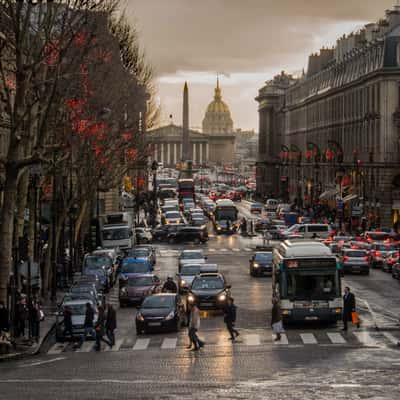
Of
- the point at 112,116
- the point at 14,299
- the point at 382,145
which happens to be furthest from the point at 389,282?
the point at 382,145

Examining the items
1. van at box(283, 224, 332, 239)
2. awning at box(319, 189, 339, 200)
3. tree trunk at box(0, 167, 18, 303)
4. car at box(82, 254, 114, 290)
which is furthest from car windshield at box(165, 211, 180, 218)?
tree trunk at box(0, 167, 18, 303)

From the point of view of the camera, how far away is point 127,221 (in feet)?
274

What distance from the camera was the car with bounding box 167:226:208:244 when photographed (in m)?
91.7

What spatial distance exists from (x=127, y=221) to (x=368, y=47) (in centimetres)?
3804

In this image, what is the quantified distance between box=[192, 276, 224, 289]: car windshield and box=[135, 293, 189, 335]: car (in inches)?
202

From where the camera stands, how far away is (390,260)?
63906 millimetres

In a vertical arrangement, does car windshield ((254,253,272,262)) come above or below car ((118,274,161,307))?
above

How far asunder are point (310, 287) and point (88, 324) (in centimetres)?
732

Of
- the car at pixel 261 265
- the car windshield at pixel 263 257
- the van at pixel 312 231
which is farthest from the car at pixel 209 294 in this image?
the van at pixel 312 231

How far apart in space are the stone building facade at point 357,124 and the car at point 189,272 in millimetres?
46052

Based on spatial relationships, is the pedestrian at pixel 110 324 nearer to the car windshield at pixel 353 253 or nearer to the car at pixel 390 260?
the car windshield at pixel 353 253

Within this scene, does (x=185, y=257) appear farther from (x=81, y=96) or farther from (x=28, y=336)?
(x=28, y=336)

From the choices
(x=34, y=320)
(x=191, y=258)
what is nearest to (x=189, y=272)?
(x=191, y=258)

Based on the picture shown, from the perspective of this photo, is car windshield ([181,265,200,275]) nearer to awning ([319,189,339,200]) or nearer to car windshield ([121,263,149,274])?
car windshield ([121,263,149,274])
